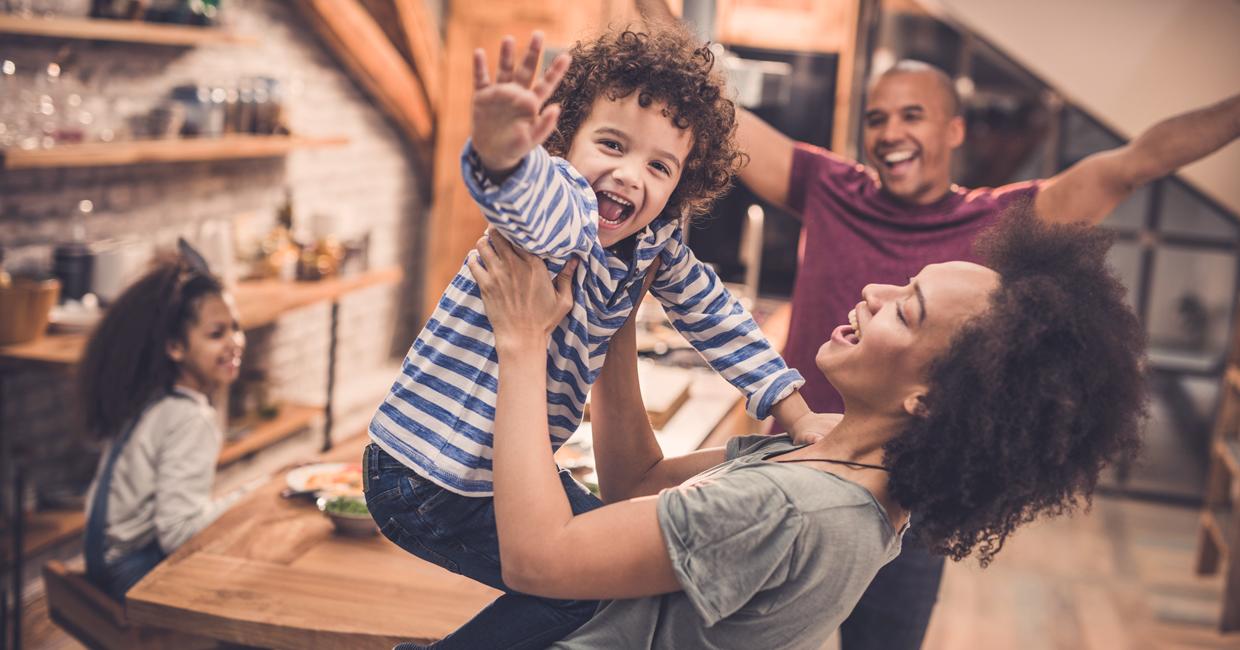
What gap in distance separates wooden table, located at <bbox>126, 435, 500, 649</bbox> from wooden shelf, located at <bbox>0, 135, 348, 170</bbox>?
1749mm

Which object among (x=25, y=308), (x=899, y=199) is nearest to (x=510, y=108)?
(x=899, y=199)

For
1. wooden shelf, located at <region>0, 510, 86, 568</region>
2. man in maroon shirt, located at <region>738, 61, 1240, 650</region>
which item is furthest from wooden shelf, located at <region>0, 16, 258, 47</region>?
man in maroon shirt, located at <region>738, 61, 1240, 650</region>

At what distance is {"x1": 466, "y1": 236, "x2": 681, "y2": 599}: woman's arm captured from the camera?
1.24 m

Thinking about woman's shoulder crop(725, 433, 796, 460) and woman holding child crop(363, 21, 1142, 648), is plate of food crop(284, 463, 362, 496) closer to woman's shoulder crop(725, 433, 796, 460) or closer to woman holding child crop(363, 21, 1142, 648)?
woman holding child crop(363, 21, 1142, 648)

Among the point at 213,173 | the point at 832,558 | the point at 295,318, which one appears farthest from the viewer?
the point at 295,318

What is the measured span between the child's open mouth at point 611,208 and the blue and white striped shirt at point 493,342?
35 millimetres

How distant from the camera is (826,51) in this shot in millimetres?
5812

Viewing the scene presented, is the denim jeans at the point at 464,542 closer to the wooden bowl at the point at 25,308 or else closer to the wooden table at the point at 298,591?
the wooden table at the point at 298,591

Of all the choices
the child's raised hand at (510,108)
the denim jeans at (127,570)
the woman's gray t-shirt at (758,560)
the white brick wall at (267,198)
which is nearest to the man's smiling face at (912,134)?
the woman's gray t-shirt at (758,560)

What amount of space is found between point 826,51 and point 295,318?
294 cm

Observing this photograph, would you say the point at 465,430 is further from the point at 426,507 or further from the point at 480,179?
the point at 480,179

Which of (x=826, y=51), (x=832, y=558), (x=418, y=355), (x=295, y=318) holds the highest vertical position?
(x=826, y=51)

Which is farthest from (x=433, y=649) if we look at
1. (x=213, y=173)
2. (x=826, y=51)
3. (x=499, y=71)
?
(x=826, y=51)

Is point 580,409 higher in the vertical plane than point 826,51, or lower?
lower
